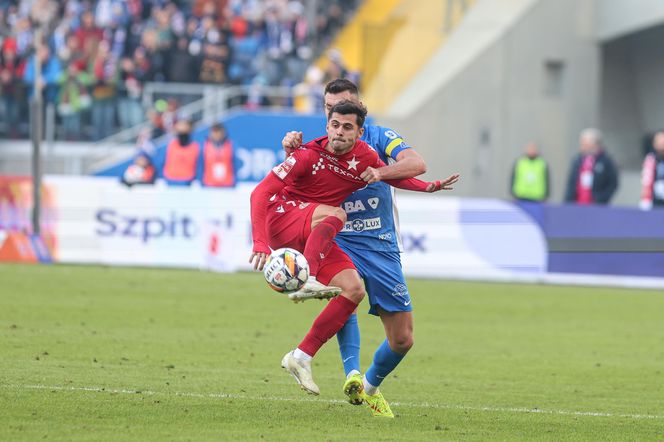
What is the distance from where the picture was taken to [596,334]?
14.8 m

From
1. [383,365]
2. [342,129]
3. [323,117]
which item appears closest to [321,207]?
[342,129]

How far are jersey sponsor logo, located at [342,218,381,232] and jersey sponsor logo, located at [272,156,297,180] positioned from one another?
682 mm

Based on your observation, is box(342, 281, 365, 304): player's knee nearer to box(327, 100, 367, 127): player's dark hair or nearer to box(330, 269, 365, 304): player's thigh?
box(330, 269, 365, 304): player's thigh

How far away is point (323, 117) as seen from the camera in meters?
25.8

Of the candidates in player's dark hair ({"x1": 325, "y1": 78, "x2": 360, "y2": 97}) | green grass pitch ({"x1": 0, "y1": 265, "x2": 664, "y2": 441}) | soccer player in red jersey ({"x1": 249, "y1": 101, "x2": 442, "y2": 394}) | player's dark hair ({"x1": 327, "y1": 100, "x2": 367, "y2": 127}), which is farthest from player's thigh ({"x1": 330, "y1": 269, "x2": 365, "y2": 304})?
player's dark hair ({"x1": 325, "y1": 78, "x2": 360, "y2": 97})

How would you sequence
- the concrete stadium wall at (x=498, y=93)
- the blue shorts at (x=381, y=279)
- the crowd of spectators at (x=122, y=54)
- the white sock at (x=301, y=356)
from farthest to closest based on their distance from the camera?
the concrete stadium wall at (x=498, y=93) → the crowd of spectators at (x=122, y=54) → the blue shorts at (x=381, y=279) → the white sock at (x=301, y=356)

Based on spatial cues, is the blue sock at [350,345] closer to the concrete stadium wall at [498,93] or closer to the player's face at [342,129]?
the player's face at [342,129]

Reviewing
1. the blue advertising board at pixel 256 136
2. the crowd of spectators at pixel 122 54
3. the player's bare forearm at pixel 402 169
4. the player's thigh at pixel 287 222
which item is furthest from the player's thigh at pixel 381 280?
the blue advertising board at pixel 256 136

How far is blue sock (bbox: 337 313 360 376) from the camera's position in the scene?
8938 mm

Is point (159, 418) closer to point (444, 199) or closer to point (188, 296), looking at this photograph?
point (188, 296)

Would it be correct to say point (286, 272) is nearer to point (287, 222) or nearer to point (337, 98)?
point (287, 222)

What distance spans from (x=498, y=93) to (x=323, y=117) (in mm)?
5233

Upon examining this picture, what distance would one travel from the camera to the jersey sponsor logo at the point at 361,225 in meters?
9.09

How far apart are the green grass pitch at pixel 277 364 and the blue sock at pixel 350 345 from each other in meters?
0.35
